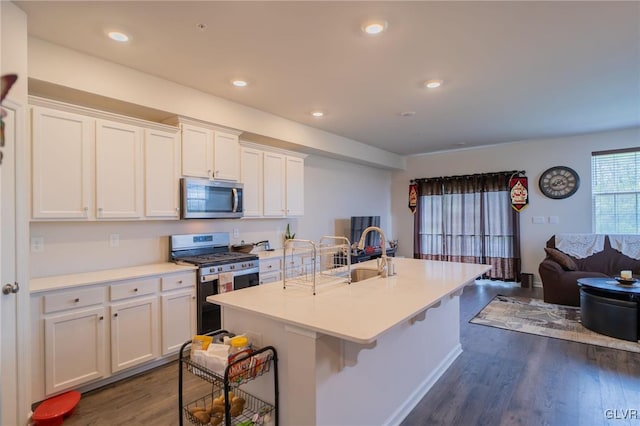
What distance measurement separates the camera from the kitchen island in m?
1.58

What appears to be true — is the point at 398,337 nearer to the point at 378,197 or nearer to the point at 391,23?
the point at 391,23

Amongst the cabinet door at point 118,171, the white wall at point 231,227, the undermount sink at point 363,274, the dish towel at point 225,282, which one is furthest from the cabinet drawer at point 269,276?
the cabinet door at point 118,171

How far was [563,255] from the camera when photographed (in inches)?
194

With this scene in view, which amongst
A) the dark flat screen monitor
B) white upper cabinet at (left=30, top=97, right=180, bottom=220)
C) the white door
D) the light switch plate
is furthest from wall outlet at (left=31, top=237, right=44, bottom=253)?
the light switch plate

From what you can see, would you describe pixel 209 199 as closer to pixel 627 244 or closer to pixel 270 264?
pixel 270 264

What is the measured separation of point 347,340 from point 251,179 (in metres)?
3.04

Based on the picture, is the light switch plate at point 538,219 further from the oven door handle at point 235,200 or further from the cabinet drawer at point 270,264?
the oven door handle at point 235,200

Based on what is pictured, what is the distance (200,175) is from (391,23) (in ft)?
7.67

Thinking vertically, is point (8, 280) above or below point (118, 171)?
below

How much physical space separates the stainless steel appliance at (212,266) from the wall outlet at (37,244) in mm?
1058

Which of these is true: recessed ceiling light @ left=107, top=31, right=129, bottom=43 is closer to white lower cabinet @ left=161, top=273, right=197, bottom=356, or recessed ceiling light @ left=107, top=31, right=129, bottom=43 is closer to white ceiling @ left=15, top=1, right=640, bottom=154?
white ceiling @ left=15, top=1, right=640, bottom=154

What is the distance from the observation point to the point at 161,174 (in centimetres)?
323

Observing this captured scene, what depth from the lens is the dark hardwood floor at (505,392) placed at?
224 cm

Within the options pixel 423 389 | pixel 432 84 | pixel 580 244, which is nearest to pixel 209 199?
pixel 432 84
